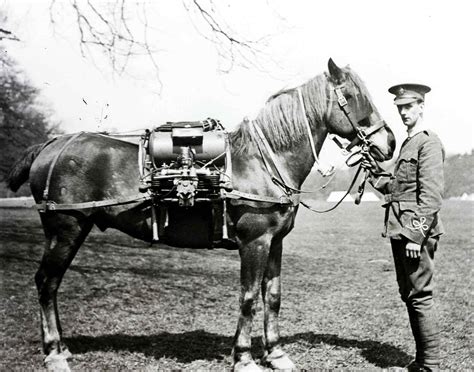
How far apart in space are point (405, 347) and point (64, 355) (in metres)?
3.34

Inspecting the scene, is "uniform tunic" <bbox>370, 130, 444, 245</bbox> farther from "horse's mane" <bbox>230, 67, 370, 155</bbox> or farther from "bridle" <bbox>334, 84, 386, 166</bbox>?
"horse's mane" <bbox>230, 67, 370, 155</bbox>

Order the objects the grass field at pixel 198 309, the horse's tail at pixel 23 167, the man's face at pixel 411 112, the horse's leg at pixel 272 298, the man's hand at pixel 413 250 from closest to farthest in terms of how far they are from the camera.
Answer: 1. the man's hand at pixel 413 250
2. the man's face at pixel 411 112
3. the horse's leg at pixel 272 298
4. the grass field at pixel 198 309
5. the horse's tail at pixel 23 167

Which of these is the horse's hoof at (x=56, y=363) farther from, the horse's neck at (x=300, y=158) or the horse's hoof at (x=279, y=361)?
the horse's neck at (x=300, y=158)

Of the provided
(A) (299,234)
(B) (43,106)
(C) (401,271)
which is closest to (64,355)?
(C) (401,271)

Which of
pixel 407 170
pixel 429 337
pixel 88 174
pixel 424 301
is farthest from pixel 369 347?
pixel 88 174

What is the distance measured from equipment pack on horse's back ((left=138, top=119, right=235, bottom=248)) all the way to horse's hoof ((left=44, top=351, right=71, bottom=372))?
4.42ft

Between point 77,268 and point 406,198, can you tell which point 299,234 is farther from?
point 406,198

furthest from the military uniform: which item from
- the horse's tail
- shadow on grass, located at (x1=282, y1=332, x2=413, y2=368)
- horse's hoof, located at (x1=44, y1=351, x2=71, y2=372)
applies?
the horse's tail

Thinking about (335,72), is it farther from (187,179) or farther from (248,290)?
(248,290)

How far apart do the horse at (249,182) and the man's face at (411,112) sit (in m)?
0.18

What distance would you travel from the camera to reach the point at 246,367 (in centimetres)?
410

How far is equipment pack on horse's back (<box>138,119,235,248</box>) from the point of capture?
4012mm

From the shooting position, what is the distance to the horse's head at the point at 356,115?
4.14m

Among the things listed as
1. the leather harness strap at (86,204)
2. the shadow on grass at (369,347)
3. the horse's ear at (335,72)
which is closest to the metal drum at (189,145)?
the leather harness strap at (86,204)
